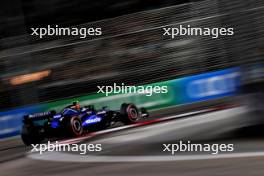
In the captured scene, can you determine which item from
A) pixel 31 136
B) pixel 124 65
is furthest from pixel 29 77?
pixel 31 136

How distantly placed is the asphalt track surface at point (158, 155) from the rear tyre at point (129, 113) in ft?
2.05

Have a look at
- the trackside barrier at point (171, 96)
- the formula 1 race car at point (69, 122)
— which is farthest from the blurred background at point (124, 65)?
the formula 1 race car at point (69, 122)

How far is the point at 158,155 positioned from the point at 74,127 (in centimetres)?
408

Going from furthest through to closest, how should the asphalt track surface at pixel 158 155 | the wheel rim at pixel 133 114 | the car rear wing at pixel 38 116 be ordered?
the wheel rim at pixel 133 114 → the car rear wing at pixel 38 116 → the asphalt track surface at pixel 158 155

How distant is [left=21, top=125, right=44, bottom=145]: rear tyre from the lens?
12.3m

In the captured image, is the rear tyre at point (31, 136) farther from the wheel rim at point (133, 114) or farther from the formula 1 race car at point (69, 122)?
the wheel rim at point (133, 114)

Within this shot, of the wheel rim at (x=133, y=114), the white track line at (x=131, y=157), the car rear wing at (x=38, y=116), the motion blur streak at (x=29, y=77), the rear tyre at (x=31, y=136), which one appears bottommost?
the white track line at (x=131, y=157)

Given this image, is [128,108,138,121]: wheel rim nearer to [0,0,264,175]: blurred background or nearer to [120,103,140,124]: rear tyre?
[120,103,140,124]: rear tyre

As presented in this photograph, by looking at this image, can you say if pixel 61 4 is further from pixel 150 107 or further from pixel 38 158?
pixel 38 158

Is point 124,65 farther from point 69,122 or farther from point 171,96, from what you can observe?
point 69,122

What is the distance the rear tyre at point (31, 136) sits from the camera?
12.3 metres

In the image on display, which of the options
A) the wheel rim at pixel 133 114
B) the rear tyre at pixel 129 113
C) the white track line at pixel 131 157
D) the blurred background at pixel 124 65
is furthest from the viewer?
the blurred background at pixel 124 65

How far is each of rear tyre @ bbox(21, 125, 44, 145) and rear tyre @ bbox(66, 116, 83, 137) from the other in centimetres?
55

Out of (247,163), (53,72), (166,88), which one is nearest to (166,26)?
(166,88)
